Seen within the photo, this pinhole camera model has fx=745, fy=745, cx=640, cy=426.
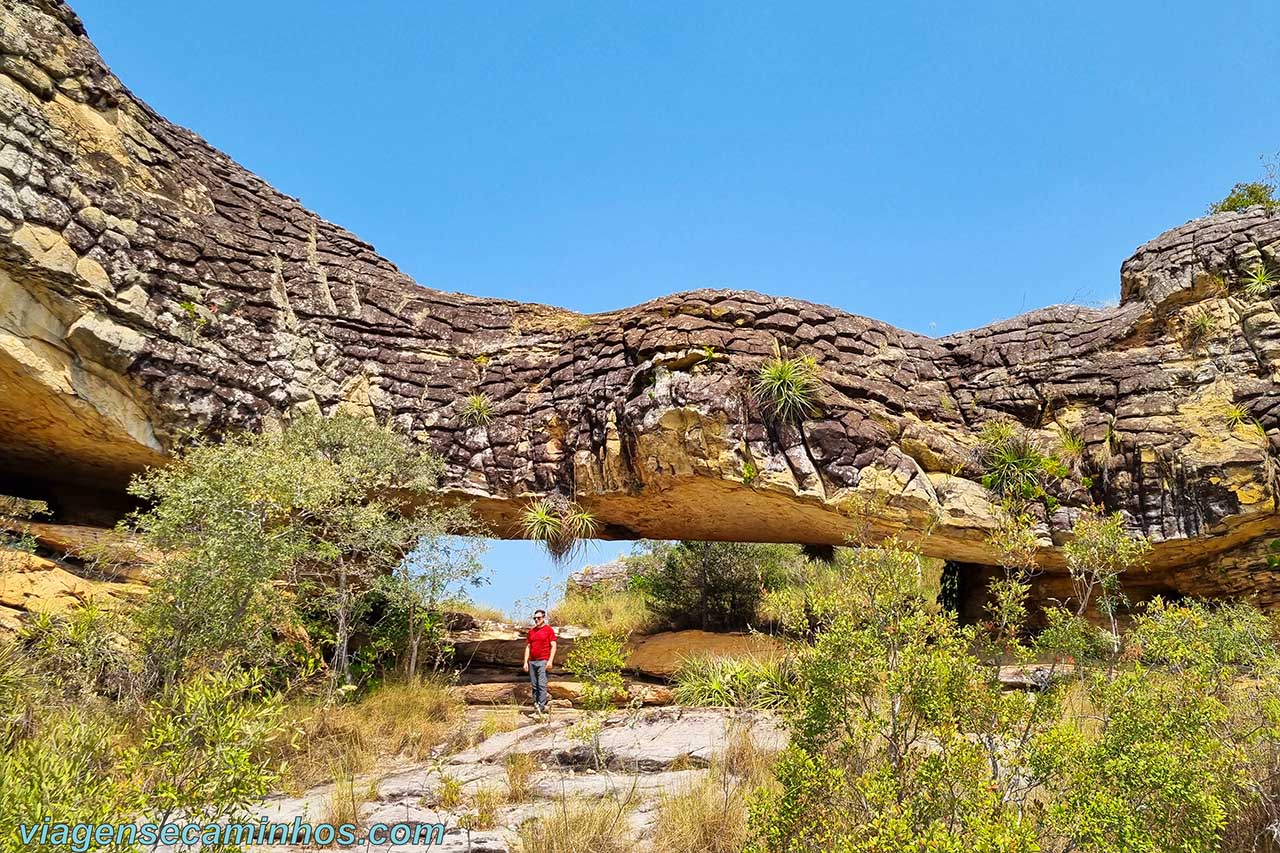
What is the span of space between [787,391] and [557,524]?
4234 millimetres

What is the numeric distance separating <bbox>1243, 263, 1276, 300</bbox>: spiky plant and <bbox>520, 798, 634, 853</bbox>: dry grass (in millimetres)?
12146

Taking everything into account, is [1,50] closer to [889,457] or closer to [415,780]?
[415,780]

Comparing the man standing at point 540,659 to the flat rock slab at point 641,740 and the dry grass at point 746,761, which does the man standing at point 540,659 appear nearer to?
the flat rock slab at point 641,740

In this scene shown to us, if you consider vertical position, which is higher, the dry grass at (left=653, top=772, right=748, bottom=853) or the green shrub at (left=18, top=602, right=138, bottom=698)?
the green shrub at (left=18, top=602, right=138, bottom=698)

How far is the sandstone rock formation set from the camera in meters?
9.95

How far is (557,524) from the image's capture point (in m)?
12.1

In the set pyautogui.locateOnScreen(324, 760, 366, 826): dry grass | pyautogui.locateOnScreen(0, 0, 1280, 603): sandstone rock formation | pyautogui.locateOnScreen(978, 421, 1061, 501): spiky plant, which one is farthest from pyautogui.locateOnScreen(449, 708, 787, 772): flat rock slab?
pyautogui.locateOnScreen(978, 421, 1061, 501): spiky plant

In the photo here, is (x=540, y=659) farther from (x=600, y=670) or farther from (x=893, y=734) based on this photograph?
(x=893, y=734)

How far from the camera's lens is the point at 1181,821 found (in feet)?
14.9

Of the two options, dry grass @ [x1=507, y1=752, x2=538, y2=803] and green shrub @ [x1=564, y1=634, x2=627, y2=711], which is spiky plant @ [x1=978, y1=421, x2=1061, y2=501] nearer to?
green shrub @ [x1=564, y1=634, x2=627, y2=711]

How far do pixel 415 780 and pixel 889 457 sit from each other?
792 cm

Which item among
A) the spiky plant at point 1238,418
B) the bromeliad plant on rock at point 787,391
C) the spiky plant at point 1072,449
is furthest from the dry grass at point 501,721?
the spiky plant at point 1238,418

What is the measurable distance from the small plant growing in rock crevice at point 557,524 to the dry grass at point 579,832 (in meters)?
6.22

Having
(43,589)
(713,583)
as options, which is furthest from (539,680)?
(713,583)
